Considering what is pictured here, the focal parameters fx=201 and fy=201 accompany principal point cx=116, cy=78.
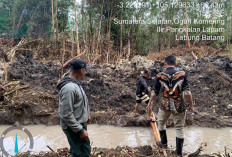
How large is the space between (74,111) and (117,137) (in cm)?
302

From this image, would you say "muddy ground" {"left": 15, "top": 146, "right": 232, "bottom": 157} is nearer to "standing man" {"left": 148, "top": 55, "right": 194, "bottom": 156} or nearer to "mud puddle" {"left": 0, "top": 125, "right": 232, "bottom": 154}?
"standing man" {"left": 148, "top": 55, "right": 194, "bottom": 156}

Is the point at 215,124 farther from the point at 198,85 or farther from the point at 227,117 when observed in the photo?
the point at 198,85

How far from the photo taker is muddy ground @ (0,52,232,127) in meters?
5.90

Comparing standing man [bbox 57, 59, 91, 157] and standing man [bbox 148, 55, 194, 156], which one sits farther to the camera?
standing man [bbox 148, 55, 194, 156]

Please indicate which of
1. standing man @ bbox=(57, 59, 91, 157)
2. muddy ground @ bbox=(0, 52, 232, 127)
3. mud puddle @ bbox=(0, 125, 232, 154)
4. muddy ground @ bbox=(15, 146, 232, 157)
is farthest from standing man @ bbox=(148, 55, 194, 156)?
muddy ground @ bbox=(0, 52, 232, 127)

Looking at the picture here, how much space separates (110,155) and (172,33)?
19816 millimetres

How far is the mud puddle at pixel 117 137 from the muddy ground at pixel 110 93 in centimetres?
26

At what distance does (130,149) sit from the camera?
3.58 m

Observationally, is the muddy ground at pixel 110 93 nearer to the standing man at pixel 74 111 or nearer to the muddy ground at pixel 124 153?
the muddy ground at pixel 124 153

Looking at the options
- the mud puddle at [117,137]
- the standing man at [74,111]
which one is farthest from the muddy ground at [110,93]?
the standing man at [74,111]

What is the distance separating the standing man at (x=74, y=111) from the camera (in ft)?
7.01

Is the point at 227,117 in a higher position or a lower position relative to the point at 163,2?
lower

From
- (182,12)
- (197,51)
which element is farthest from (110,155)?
(182,12)

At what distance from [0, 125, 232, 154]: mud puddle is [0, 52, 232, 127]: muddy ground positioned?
0.85ft
